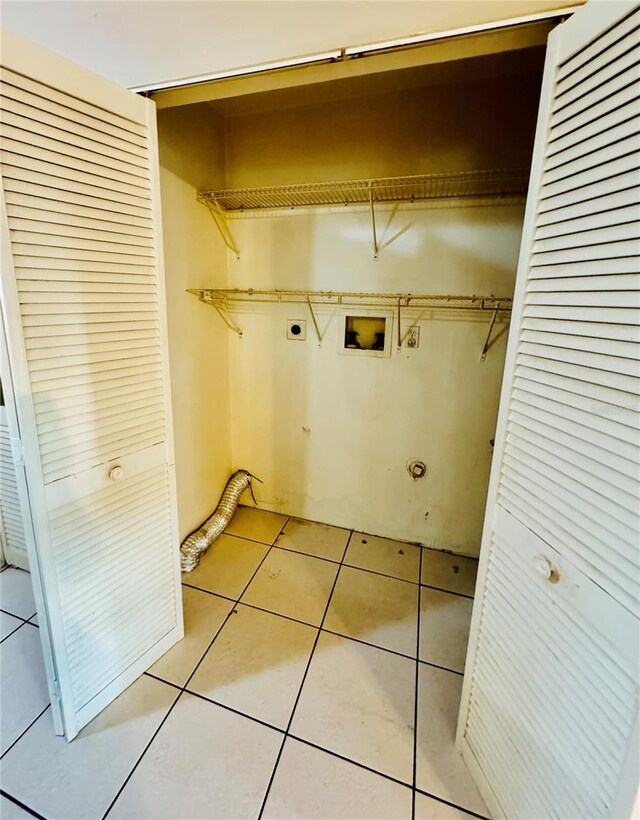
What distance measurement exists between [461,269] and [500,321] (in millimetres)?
319

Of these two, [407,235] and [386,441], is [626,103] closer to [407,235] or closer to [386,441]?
[407,235]

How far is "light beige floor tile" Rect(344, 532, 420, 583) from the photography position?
2.06 m

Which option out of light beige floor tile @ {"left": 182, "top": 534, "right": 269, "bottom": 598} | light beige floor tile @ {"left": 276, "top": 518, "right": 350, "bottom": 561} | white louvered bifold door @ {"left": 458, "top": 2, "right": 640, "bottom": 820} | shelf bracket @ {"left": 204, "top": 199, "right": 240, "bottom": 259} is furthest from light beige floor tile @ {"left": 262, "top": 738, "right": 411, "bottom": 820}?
shelf bracket @ {"left": 204, "top": 199, "right": 240, "bottom": 259}

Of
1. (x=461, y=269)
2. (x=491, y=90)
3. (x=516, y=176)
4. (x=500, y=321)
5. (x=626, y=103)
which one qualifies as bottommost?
(x=500, y=321)

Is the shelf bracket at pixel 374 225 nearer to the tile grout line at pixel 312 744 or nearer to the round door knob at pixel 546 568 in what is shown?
the round door knob at pixel 546 568

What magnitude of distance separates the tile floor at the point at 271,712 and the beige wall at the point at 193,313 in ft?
1.82

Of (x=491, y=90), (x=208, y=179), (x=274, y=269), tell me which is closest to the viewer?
(x=491, y=90)

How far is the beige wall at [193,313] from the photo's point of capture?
1707mm

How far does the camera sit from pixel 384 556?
2.16m

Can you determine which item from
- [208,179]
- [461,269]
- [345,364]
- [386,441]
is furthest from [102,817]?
[208,179]

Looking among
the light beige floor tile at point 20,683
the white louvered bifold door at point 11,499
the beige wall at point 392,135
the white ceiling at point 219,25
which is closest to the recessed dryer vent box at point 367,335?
the beige wall at point 392,135

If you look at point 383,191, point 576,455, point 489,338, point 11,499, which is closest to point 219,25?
point 383,191

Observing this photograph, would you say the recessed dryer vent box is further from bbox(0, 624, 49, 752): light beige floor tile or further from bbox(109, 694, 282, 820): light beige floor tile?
bbox(0, 624, 49, 752): light beige floor tile

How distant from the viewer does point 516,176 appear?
1.51 m
